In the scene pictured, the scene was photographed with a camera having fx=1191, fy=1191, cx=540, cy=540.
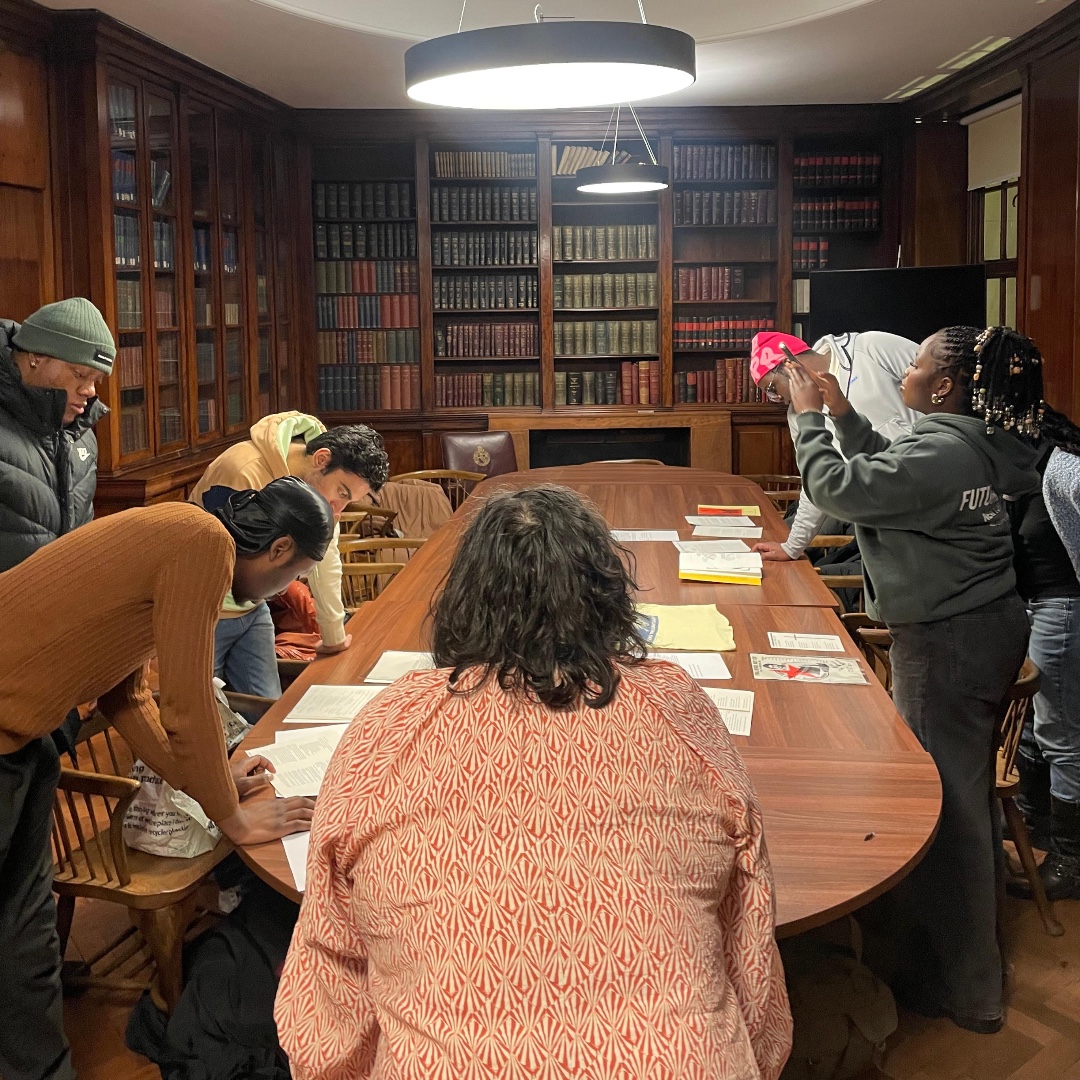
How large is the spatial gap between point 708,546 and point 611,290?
13.4 ft

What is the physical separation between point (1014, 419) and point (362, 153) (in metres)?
6.19

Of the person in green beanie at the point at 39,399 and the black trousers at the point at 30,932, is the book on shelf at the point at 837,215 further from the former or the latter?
the black trousers at the point at 30,932

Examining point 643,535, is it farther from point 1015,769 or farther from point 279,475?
point 1015,769

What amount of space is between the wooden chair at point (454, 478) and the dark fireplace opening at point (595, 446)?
115 centimetres

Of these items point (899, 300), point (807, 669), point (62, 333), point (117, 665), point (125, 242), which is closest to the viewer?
point (117, 665)

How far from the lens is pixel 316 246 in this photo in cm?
764

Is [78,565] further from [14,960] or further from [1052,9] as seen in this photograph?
[1052,9]

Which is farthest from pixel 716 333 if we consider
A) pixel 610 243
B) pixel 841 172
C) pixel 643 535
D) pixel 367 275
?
pixel 643 535


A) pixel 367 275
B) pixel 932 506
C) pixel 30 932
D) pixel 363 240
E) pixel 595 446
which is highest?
pixel 363 240

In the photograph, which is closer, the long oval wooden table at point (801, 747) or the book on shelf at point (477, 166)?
the long oval wooden table at point (801, 747)

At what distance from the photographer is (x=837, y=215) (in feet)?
25.1

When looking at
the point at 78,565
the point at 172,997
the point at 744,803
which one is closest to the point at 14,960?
the point at 172,997

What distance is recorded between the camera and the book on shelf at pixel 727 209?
7.60 meters

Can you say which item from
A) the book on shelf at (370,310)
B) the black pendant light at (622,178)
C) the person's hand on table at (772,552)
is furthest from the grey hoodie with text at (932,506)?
the book on shelf at (370,310)
